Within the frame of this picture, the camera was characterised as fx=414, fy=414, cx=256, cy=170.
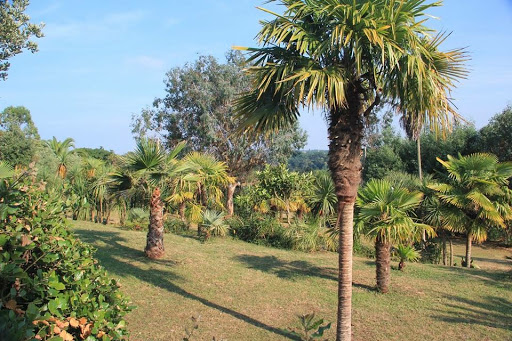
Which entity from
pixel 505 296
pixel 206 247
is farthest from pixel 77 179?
pixel 505 296

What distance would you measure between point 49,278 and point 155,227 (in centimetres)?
840

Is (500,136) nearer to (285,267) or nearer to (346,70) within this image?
(285,267)

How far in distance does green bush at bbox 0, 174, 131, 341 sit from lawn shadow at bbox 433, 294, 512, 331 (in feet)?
22.4

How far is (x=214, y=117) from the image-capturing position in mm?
25844

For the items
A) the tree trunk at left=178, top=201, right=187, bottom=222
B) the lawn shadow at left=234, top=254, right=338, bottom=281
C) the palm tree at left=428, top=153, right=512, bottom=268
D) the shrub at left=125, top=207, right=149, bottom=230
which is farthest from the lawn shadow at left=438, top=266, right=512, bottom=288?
the shrub at left=125, top=207, right=149, bottom=230

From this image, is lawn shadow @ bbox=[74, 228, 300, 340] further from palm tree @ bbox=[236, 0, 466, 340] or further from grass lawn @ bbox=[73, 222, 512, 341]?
palm tree @ bbox=[236, 0, 466, 340]

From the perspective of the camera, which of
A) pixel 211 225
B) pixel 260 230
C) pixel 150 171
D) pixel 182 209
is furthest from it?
pixel 182 209

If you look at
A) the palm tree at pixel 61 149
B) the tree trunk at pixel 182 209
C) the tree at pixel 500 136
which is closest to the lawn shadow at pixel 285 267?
the tree trunk at pixel 182 209

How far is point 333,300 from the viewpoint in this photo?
8.52m

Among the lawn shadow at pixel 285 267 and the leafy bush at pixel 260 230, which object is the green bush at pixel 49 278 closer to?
the lawn shadow at pixel 285 267

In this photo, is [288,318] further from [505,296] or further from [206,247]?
[206,247]

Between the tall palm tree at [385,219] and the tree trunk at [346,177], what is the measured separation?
8.91 ft

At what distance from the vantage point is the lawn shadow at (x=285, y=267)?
1052 cm

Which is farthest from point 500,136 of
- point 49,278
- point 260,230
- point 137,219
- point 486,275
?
point 49,278
